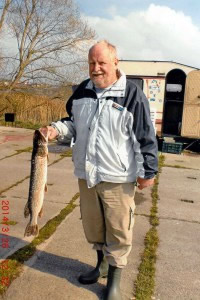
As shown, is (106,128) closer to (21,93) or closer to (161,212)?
(161,212)

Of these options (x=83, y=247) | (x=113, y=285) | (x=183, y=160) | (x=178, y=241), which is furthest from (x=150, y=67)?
(x=113, y=285)

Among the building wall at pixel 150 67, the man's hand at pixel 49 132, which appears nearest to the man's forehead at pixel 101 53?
the man's hand at pixel 49 132

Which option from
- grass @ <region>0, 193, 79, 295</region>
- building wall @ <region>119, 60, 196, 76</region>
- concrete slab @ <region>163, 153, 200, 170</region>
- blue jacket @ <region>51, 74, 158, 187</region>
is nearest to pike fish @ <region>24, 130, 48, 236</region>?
blue jacket @ <region>51, 74, 158, 187</region>

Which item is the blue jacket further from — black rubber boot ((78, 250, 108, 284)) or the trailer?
the trailer

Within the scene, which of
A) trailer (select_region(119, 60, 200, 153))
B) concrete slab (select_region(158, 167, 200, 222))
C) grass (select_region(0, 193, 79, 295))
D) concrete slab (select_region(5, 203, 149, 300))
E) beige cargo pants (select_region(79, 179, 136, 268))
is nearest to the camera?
beige cargo pants (select_region(79, 179, 136, 268))

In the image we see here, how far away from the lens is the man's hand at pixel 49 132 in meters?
2.61

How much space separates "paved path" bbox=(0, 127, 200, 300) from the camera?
2.89 metres

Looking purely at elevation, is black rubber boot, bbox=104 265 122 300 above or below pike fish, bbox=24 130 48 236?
below

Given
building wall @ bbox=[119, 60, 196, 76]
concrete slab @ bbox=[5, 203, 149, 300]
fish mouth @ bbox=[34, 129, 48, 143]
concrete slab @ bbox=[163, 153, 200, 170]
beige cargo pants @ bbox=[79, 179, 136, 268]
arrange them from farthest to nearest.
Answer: building wall @ bbox=[119, 60, 196, 76] → concrete slab @ bbox=[163, 153, 200, 170] → concrete slab @ bbox=[5, 203, 149, 300] → beige cargo pants @ bbox=[79, 179, 136, 268] → fish mouth @ bbox=[34, 129, 48, 143]

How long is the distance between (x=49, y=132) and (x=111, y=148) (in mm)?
521

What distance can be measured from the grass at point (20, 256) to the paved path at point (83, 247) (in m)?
0.05

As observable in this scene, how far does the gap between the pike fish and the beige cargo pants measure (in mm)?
345

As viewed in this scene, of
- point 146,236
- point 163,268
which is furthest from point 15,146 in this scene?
point 163,268

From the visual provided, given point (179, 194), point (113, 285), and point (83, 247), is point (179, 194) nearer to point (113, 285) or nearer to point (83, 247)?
point (83, 247)
